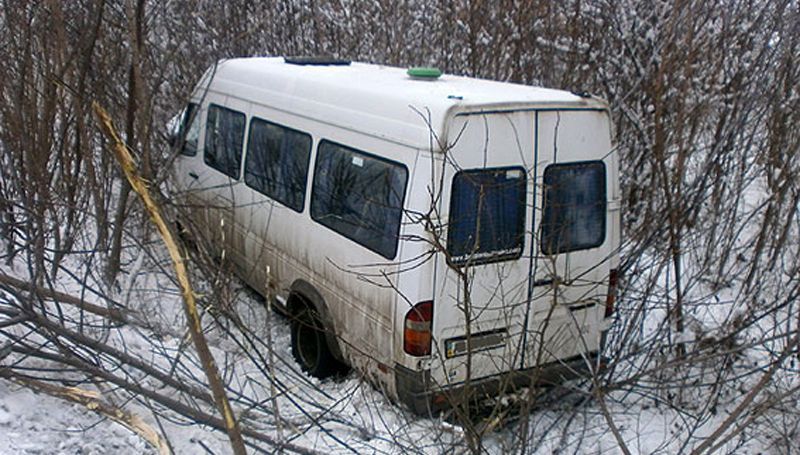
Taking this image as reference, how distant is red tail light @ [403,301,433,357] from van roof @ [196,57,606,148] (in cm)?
96

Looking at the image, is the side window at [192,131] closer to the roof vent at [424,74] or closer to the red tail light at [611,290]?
the roof vent at [424,74]

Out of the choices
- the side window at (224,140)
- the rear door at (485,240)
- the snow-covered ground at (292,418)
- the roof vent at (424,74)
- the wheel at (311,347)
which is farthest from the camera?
the side window at (224,140)

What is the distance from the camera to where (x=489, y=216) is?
436cm

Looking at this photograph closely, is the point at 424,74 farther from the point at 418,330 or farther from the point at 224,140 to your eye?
the point at 224,140

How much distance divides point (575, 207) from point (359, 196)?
4.68 feet

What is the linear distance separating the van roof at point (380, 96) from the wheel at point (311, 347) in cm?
153

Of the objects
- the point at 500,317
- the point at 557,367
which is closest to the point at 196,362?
the point at 500,317

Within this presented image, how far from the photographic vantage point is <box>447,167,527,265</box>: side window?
13.8 ft

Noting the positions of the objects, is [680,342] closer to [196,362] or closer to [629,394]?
[629,394]

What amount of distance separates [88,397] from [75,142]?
9.37ft

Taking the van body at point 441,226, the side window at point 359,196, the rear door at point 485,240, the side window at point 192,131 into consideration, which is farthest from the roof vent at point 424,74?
the side window at point 192,131

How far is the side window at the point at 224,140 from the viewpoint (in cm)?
643

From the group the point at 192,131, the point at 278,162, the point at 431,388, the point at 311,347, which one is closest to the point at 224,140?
the point at 192,131

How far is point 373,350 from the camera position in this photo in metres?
4.72
